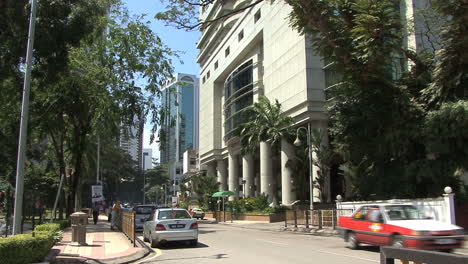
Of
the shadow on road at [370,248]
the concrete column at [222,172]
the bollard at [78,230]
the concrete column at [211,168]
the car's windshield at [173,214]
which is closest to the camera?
the shadow on road at [370,248]

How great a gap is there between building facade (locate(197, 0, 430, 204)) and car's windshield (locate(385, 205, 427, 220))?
1225 cm

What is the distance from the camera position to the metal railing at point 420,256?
3422mm

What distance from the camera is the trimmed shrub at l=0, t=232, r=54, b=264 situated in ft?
32.1

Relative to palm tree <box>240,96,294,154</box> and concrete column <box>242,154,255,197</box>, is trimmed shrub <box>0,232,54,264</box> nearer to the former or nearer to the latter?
palm tree <box>240,96,294,154</box>

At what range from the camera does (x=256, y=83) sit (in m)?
55.8

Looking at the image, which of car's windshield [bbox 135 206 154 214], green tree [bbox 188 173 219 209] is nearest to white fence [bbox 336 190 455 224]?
car's windshield [bbox 135 206 154 214]

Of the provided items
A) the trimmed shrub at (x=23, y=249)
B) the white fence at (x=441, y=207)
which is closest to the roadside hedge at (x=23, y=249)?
the trimmed shrub at (x=23, y=249)

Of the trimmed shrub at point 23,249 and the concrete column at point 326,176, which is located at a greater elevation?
the concrete column at point 326,176

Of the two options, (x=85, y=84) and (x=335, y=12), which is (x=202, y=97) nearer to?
(x=85, y=84)

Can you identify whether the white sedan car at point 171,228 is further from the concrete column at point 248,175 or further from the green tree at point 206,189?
the concrete column at point 248,175

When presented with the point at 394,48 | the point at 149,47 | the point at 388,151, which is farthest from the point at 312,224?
the point at 149,47

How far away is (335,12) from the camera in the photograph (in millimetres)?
23484

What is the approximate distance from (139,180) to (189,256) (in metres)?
131

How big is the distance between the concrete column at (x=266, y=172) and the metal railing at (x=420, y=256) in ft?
145
